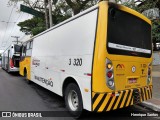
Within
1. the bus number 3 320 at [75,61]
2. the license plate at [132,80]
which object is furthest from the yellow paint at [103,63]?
the bus number 3 320 at [75,61]

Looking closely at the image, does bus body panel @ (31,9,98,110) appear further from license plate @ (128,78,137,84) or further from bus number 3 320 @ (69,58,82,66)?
license plate @ (128,78,137,84)

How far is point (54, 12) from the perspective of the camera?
23609mm

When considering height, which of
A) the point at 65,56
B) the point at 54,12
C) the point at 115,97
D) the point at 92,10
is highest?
the point at 54,12

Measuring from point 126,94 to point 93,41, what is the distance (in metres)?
1.52

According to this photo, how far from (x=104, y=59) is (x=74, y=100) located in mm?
1772

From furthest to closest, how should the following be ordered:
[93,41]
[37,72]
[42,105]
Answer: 1. [37,72]
2. [42,105]
3. [93,41]

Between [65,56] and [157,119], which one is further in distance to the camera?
[65,56]

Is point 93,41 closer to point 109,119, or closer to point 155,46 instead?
point 109,119

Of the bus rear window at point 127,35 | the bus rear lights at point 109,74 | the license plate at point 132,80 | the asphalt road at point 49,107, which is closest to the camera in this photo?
the bus rear lights at point 109,74

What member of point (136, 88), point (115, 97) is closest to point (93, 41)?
point (115, 97)

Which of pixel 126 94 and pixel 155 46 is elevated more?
pixel 155 46

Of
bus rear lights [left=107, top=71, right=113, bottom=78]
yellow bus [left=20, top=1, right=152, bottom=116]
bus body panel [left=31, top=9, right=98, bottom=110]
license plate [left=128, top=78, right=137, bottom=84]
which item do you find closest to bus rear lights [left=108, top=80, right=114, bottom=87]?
yellow bus [left=20, top=1, right=152, bottom=116]

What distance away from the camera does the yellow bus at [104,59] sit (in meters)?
4.56

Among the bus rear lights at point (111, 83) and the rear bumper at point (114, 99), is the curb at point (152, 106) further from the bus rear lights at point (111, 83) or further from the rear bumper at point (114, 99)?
the bus rear lights at point (111, 83)
